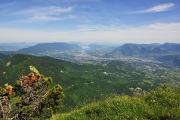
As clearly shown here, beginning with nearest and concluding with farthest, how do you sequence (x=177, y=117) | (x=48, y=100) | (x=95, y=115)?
(x=177, y=117)
(x=95, y=115)
(x=48, y=100)

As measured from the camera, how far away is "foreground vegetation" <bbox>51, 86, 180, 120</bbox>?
1294cm

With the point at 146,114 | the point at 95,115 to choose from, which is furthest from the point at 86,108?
the point at 146,114

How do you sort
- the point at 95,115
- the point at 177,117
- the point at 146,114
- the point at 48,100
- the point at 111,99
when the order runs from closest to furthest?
the point at 177,117 < the point at 146,114 < the point at 95,115 < the point at 111,99 < the point at 48,100

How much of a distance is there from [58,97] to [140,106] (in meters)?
79.5

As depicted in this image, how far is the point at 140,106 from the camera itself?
13852 mm

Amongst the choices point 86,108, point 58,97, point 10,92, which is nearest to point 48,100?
point 58,97

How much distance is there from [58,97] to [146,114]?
8013 centimetres

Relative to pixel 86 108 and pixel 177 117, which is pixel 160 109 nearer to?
pixel 177 117

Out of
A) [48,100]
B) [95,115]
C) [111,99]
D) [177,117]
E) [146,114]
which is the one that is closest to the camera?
[177,117]

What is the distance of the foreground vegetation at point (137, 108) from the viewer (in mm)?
12938

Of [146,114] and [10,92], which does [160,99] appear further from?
[10,92]

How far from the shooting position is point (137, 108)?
1373cm

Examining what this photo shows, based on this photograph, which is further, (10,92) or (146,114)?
(10,92)

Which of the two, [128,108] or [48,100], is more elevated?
[128,108]
